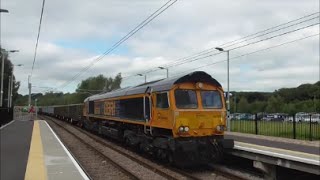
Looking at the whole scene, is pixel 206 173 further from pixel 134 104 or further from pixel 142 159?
pixel 134 104

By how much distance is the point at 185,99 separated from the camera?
48.9 feet

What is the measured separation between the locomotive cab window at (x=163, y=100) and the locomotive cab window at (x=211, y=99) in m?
1.19

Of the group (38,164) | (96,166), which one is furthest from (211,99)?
(38,164)

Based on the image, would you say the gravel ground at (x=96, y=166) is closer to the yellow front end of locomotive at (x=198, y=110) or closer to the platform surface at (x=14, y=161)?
the platform surface at (x=14, y=161)

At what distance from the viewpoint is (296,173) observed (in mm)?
12648

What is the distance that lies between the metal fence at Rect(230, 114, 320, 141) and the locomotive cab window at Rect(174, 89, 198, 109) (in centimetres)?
1184

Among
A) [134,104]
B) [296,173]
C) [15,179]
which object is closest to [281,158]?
[296,173]

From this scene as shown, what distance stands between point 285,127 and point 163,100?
15002 mm

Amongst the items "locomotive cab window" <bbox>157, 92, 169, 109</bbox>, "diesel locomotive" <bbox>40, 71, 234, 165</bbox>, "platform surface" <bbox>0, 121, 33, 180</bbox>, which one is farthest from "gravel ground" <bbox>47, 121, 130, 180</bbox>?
"locomotive cab window" <bbox>157, 92, 169, 109</bbox>

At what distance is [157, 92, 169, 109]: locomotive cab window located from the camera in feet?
49.3

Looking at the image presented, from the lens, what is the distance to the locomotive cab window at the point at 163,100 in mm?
15031

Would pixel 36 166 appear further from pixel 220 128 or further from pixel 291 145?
pixel 291 145

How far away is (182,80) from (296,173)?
4556 mm

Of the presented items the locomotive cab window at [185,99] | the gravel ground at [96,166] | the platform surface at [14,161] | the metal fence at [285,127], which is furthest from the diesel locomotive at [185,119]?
the metal fence at [285,127]
